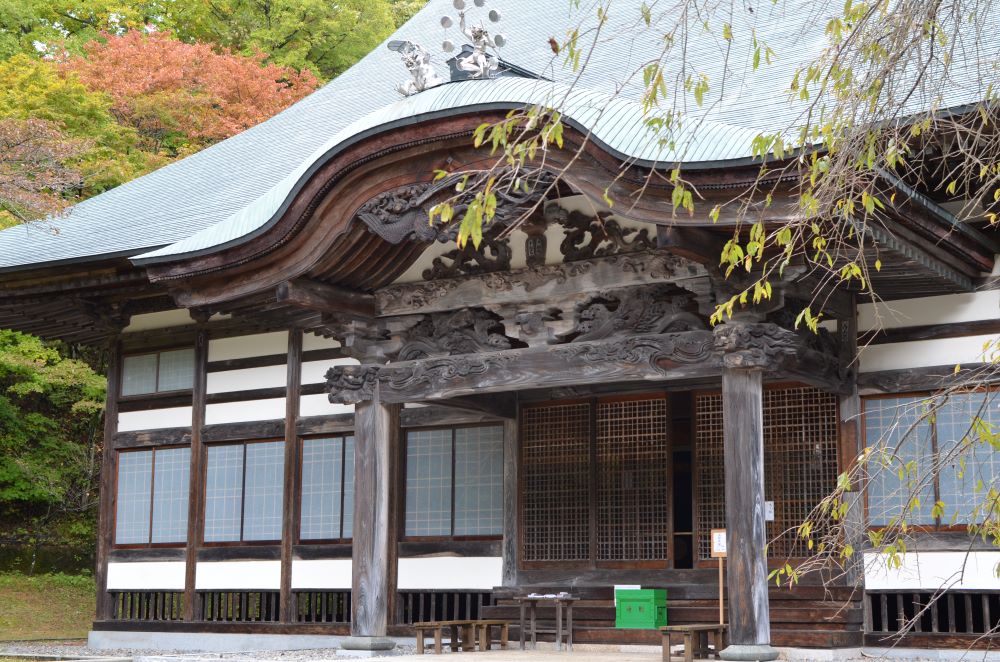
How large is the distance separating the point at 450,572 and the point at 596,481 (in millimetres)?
1856

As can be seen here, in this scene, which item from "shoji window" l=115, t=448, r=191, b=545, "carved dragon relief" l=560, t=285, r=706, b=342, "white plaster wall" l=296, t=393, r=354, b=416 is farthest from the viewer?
"shoji window" l=115, t=448, r=191, b=545

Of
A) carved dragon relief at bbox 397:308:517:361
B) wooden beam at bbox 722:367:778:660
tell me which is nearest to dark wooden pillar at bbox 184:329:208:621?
carved dragon relief at bbox 397:308:517:361

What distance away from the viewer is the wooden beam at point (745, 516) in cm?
940

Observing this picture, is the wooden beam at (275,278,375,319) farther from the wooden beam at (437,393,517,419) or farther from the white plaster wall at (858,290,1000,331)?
the white plaster wall at (858,290,1000,331)

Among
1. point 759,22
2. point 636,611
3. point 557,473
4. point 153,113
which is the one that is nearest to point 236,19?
point 153,113

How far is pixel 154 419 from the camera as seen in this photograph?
14961 mm

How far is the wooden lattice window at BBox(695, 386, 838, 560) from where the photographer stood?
11102 millimetres

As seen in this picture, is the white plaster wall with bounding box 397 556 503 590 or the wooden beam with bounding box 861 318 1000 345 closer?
the wooden beam with bounding box 861 318 1000 345

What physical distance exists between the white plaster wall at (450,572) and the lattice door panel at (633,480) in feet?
3.90

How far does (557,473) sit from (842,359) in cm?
321

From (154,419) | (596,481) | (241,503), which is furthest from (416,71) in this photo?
(154,419)

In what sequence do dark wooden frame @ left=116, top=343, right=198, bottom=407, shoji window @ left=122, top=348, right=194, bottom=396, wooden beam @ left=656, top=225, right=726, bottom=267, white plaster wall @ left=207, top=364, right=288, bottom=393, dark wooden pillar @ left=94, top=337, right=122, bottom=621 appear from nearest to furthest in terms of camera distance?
1. wooden beam @ left=656, top=225, right=726, bottom=267
2. white plaster wall @ left=207, top=364, right=288, bottom=393
3. dark wooden frame @ left=116, top=343, right=198, bottom=407
4. shoji window @ left=122, top=348, right=194, bottom=396
5. dark wooden pillar @ left=94, top=337, right=122, bottom=621

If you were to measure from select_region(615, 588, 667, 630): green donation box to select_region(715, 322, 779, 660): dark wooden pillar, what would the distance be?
182 cm

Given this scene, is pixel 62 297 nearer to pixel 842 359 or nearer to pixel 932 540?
pixel 842 359
